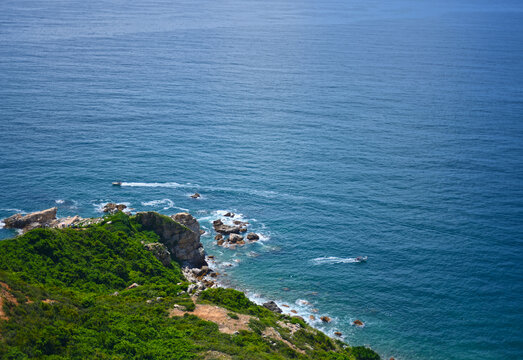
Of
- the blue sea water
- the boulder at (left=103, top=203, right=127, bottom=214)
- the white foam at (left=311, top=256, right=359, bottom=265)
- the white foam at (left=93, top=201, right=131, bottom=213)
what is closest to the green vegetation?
the blue sea water

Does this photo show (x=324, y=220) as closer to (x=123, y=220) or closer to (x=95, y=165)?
(x=123, y=220)

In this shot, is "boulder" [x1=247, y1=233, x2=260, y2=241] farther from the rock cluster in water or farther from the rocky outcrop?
the rocky outcrop

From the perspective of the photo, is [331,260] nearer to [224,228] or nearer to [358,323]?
[358,323]

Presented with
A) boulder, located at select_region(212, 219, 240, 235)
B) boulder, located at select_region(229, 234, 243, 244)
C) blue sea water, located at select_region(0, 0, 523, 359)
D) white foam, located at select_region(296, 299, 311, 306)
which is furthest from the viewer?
boulder, located at select_region(212, 219, 240, 235)

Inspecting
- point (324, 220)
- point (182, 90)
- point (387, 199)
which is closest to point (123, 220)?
point (324, 220)

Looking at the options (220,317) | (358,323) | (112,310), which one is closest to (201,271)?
(220,317)

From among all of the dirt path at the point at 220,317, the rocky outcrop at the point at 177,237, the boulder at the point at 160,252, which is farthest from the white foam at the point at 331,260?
the dirt path at the point at 220,317
